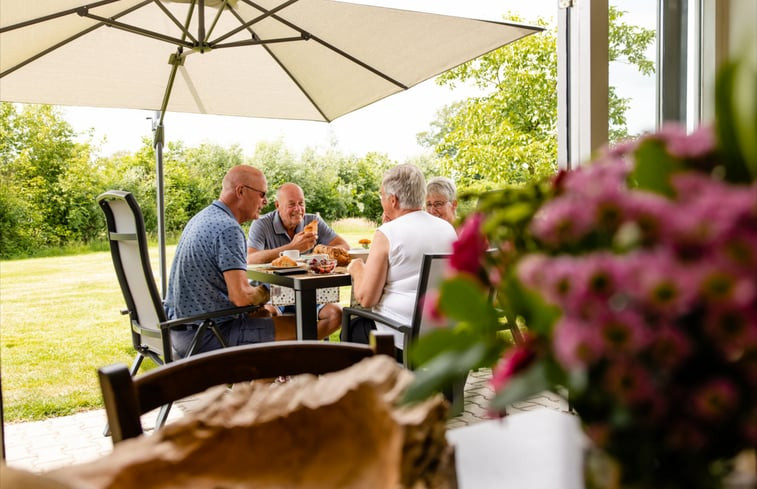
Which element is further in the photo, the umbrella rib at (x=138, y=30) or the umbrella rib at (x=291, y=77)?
the umbrella rib at (x=291, y=77)

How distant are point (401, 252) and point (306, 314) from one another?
0.60 m

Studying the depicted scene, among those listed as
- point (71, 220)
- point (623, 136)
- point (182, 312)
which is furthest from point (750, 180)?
point (71, 220)

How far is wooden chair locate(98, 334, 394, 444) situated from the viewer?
0.88 metres

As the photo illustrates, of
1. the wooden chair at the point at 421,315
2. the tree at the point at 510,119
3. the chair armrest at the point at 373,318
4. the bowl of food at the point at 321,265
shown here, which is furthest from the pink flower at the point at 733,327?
the tree at the point at 510,119

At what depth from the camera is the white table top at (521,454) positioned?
71 cm

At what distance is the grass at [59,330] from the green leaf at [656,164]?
13.9ft

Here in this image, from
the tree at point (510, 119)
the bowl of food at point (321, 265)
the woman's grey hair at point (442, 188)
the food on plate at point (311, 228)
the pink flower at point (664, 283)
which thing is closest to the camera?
the pink flower at point (664, 283)

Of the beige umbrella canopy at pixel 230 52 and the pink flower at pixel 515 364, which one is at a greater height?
the beige umbrella canopy at pixel 230 52

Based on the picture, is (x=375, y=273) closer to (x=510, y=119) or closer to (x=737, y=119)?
(x=737, y=119)

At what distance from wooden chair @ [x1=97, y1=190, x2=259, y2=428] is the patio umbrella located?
87cm

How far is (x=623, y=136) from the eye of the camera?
9.34ft

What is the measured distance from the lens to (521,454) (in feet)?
2.60

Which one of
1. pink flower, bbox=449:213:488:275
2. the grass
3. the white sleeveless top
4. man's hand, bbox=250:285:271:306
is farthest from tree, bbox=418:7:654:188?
pink flower, bbox=449:213:488:275

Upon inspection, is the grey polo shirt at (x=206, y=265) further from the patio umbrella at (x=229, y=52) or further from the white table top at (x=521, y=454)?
the white table top at (x=521, y=454)
